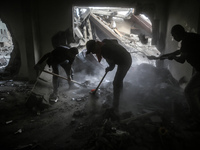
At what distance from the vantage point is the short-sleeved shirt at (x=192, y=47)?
3.18 metres

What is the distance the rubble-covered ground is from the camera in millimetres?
2986

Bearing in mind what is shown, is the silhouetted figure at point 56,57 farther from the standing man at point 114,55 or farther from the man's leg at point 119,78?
the man's leg at point 119,78

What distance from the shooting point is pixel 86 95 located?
18.3 ft

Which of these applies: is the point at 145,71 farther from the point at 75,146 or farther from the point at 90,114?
the point at 75,146

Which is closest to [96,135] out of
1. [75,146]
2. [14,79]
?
[75,146]

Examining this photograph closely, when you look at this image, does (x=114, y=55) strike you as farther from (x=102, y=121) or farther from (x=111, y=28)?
(x=111, y=28)

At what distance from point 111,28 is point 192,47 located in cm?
897

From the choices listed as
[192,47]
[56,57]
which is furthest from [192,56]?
[56,57]

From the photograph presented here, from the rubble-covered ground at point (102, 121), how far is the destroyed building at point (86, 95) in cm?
1

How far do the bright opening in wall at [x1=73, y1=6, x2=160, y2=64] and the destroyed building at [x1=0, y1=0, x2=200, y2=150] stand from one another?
150 mm

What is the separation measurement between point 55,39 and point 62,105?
295 centimetres

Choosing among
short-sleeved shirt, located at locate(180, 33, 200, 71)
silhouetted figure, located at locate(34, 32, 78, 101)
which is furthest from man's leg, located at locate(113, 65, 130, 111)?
silhouetted figure, located at locate(34, 32, 78, 101)

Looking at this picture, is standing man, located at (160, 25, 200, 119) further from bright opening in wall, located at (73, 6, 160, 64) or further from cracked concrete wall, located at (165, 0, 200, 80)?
bright opening in wall, located at (73, 6, 160, 64)

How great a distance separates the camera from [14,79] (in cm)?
700
